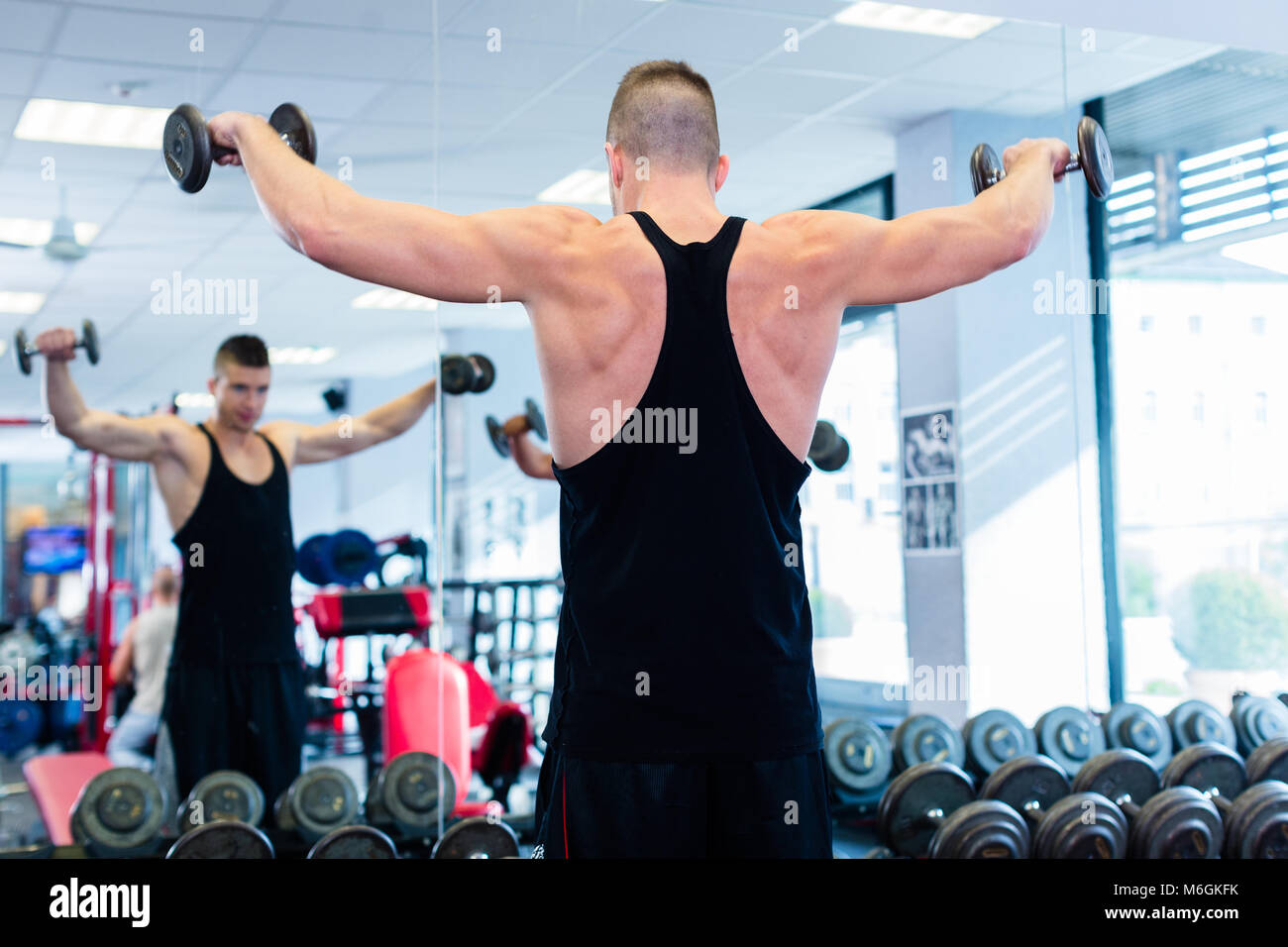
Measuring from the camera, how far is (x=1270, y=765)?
11.6 feet

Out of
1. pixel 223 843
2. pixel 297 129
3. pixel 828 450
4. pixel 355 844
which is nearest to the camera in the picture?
pixel 297 129

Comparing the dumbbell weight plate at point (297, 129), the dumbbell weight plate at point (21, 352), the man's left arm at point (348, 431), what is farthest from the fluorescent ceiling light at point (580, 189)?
the dumbbell weight plate at point (297, 129)

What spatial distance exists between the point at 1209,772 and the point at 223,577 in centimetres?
294

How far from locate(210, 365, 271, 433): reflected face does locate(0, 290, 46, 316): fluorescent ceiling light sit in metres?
0.54

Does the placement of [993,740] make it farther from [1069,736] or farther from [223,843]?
[223,843]

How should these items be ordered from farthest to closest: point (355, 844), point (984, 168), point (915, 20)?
point (915, 20), point (355, 844), point (984, 168)

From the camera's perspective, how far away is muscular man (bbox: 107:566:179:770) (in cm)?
322

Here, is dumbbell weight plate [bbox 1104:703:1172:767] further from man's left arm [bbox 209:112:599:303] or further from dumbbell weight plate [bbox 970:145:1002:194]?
man's left arm [bbox 209:112:599:303]

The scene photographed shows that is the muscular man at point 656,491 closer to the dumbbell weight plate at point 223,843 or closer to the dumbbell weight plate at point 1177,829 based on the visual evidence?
the dumbbell weight plate at point 223,843

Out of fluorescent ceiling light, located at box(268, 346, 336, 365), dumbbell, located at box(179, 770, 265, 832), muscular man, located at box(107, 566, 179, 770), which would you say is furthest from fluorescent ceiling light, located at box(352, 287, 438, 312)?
dumbbell, located at box(179, 770, 265, 832)

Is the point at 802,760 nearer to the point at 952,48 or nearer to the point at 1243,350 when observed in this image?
the point at 952,48

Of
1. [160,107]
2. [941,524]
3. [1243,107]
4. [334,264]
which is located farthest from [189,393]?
[1243,107]

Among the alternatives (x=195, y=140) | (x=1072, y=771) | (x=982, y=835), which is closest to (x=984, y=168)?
(x=195, y=140)

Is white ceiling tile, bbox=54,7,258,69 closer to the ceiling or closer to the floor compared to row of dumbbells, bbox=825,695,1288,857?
closer to the ceiling
